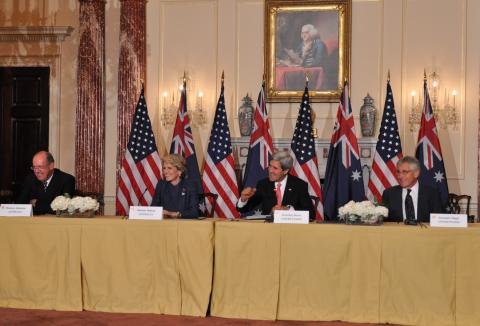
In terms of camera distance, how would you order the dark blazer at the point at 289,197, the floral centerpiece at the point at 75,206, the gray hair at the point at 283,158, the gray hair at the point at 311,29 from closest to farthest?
the floral centerpiece at the point at 75,206 < the gray hair at the point at 283,158 < the dark blazer at the point at 289,197 < the gray hair at the point at 311,29

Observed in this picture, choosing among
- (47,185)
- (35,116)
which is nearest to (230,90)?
(35,116)

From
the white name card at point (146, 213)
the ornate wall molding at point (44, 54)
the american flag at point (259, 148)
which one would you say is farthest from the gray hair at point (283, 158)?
the ornate wall molding at point (44, 54)

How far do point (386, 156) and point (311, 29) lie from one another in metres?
2.20

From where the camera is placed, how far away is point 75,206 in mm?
5703

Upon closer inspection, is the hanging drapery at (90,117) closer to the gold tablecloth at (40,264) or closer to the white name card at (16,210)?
the white name card at (16,210)

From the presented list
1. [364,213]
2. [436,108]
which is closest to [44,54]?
[436,108]

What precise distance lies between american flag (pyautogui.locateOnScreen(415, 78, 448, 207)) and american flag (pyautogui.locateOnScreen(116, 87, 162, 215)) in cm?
350

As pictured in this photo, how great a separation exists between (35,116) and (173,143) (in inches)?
96.0

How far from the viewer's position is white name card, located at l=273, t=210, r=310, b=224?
532 centimetres

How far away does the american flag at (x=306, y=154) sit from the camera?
8.73 meters

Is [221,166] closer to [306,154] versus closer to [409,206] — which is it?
[306,154]

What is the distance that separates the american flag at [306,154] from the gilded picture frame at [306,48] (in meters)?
0.66

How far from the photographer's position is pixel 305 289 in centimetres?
524

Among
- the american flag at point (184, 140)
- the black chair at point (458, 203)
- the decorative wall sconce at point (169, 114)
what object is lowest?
the black chair at point (458, 203)
